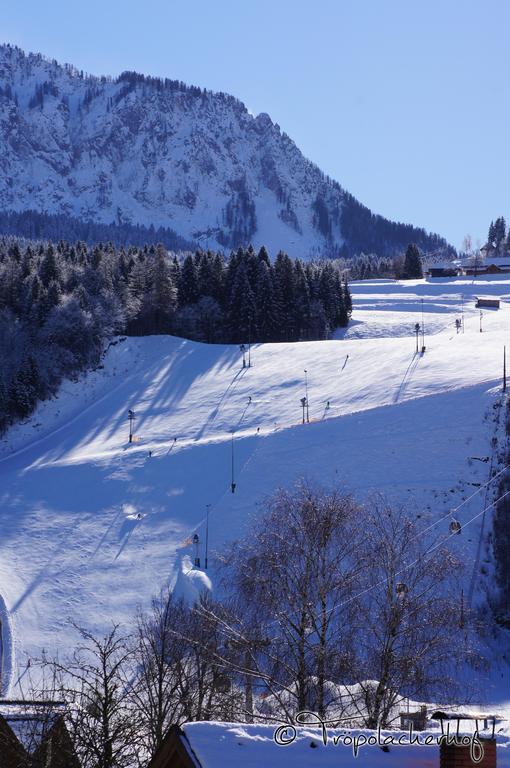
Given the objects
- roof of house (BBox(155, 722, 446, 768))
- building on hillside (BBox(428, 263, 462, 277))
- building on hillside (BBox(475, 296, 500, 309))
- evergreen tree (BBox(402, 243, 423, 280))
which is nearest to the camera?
roof of house (BBox(155, 722, 446, 768))

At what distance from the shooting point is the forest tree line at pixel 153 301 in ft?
237

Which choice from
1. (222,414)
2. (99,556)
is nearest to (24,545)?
(99,556)

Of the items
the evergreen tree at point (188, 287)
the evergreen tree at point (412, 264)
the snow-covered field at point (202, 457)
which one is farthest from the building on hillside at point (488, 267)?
the snow-covered field at point (202, 457)

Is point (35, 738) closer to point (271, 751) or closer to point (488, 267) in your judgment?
point (271, 751)

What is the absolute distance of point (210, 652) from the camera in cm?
1822

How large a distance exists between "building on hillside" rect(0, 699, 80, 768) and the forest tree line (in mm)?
53347

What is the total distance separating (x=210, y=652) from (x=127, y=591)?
18.6 metres

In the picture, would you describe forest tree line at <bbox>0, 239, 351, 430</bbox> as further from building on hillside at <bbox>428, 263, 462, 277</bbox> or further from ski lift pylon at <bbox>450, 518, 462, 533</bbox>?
building on hillside at <bbox>428, 263, 462, 277</bbox>

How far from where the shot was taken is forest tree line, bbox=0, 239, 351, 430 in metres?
72.4

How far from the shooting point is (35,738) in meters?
17.5

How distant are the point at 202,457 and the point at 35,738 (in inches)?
1219

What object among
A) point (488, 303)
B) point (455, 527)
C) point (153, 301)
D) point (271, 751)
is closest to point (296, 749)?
point (271, 751)

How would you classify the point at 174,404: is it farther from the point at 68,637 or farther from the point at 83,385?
the point at 68,637

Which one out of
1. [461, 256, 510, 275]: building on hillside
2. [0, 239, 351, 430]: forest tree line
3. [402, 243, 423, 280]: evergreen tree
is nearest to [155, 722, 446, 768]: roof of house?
[0, 239, 351, 430]: forest tree line
